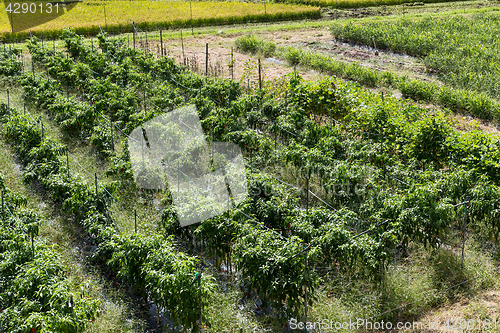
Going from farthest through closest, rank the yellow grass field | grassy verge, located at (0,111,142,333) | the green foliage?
the yellow grass field, the green foliage, grassy verge, located at (0,111,142,333)

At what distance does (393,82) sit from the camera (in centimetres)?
1620

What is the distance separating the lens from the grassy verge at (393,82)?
1399 cm

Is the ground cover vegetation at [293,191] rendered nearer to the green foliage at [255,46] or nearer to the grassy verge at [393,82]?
the grassy verge at [393,82]

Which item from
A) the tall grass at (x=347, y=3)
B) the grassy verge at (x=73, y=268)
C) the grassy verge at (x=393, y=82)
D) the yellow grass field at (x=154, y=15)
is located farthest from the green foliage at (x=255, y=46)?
the grassy verge at (x=73, y=268)

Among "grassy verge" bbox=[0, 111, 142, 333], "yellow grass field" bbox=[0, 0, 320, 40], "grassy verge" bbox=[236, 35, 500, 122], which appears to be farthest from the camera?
"yellow grass field" bbox=[0, 0, 320, 40]

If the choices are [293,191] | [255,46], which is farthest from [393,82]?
[293,191]

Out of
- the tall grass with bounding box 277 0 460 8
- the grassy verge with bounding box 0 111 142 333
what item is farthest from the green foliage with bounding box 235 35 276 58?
the grassy verge with bounding box 0 111 142 333

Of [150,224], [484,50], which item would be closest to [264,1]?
[484,50]

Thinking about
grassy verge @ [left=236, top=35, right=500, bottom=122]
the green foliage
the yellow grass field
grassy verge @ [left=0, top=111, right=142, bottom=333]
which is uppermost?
the yellow grass field

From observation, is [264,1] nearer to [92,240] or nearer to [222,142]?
[222,142]

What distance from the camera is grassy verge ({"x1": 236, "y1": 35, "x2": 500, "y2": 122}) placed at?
45.9 ft

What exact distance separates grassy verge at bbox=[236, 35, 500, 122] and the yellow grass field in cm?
556

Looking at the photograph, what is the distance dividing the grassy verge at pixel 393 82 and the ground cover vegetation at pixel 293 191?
2862mm

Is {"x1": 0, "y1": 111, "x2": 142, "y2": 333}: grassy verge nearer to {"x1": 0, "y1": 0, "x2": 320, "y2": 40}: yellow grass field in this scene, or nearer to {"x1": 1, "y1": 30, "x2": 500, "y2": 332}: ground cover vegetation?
{"x1": 1, "y1": 30, "x2": 500, "y2": 332}: ground cover vegetation
